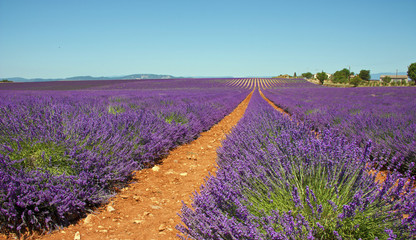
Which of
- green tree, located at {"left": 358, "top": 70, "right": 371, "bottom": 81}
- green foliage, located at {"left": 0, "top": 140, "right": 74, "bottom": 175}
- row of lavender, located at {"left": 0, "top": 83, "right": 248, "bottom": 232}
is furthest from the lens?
green tree, located at {"left": 358, "top": 70, "right": 371, "bottom": 81}

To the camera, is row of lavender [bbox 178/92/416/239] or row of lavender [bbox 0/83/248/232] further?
row of lavender [bbox 0/83/248/232]

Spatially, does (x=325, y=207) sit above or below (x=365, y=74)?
below

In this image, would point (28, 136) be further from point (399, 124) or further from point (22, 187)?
point (399, 124)

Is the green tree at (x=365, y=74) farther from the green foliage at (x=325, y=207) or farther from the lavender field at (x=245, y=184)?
the green foliage at (x=325, y=207)

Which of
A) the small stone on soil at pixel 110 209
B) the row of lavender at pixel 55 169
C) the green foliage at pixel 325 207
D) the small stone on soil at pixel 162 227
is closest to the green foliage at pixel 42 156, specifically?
the row of lavender at pixel 55 169

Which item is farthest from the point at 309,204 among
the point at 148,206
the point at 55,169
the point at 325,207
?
the point at 55,169

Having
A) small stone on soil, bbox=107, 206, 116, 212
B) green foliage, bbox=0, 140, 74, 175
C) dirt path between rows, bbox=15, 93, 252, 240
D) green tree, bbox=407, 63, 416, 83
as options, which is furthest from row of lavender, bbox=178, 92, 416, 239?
green tree, bbox=407, 63, 416, 83

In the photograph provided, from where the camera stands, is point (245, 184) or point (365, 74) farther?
point (365, 74)

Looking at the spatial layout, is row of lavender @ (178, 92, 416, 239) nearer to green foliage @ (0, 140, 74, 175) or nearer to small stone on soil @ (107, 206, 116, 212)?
small stone on soil @ (107, 206, 116, 212)

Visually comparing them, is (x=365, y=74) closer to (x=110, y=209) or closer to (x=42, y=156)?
(x=110, y=209)

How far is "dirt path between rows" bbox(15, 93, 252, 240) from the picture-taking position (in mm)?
1844

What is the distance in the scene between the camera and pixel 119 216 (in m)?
2.11

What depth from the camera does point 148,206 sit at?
2314mm

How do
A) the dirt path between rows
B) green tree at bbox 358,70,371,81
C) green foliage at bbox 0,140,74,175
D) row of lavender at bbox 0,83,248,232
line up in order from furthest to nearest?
green tree at bbox 358,70,371,81 < green foliage at bbox 0,140,74,175 < the dirt path between rows < row of lavender at bbox 0,83,248,232
